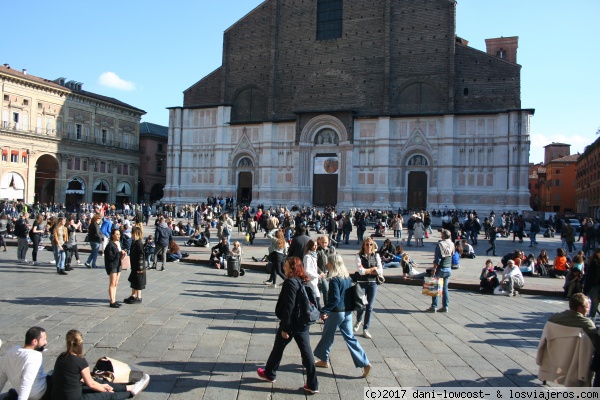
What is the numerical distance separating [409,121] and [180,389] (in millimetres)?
39187

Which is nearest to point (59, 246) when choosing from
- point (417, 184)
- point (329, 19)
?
point (417, 184)

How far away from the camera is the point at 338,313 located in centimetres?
611

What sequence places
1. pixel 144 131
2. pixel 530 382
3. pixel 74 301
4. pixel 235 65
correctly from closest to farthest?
pixel 530 382 → pixel 74 301 → pixel 235 65 → pixel 144 131

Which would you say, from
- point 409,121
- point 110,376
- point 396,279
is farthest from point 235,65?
point 110,376

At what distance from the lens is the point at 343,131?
4369cm

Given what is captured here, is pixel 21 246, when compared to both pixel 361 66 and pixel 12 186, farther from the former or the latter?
pixel 12 186

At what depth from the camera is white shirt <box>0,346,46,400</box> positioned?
15.2ft

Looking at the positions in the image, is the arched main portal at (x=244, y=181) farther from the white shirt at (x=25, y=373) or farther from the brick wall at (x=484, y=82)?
the white shirt at (x=25, y=373)

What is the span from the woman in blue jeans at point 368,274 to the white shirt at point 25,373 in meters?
4.65

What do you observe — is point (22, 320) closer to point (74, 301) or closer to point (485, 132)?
point (74, 301)

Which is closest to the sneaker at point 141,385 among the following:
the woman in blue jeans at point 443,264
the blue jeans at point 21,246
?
the woman in blue jeans at point 443,264

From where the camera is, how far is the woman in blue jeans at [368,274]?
7852 millimetres

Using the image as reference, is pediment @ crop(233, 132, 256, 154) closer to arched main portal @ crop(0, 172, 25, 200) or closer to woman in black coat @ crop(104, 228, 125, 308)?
arched main portal @ crop(0, 172, 25, 200)

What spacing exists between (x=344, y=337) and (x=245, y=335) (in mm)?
2333
